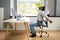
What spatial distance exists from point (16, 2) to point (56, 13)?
223 cm

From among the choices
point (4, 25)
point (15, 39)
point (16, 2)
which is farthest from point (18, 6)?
point (15, 39)

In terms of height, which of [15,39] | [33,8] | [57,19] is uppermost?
[33,8]

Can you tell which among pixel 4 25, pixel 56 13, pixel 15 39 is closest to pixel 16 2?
pixel 4 25

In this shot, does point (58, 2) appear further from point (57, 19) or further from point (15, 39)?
point (15, 39)

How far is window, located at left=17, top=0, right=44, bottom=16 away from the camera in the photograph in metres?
7.79

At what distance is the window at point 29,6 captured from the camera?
25.6 feet

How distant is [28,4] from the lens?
7.81 m

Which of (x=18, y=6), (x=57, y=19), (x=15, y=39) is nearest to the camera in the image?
(x=15, y=39)

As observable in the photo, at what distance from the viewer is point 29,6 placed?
7.82 meters

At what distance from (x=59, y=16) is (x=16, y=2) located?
2.42 m

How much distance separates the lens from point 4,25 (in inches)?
287

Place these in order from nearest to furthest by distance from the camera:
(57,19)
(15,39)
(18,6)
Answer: (15,39), (57,19), (18,6)

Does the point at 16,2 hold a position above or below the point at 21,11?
above

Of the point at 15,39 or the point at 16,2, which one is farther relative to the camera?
the point at 16,2
